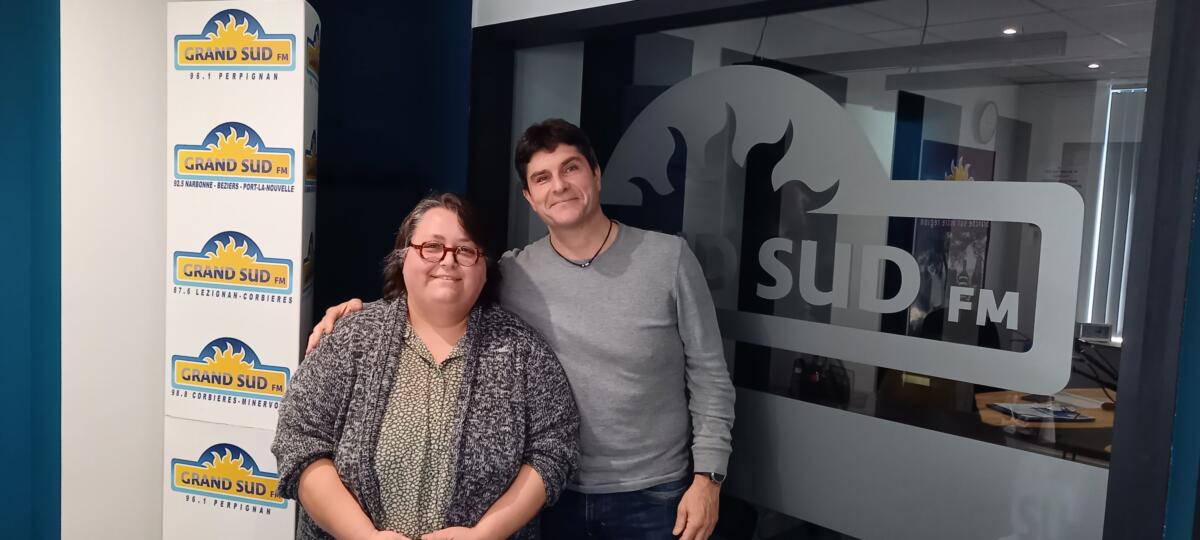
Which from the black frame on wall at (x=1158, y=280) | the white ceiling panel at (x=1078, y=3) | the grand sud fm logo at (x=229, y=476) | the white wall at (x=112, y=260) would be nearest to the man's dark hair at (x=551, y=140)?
the white ceiling panel at (x=1078, y=3)

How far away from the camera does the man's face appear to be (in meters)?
1.89

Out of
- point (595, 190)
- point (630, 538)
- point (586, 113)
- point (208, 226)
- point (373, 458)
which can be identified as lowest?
point (630, 538)

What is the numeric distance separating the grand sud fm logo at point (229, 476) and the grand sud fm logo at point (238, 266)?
518 mm

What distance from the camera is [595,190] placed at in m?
1.94

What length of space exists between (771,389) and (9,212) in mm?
2564

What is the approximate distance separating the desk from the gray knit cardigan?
0.93 metres

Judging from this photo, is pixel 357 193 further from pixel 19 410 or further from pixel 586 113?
pixel 19 410

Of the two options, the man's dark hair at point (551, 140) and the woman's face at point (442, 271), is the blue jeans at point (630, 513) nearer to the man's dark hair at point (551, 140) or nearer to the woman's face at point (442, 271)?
the woman's face at point (442, 271)

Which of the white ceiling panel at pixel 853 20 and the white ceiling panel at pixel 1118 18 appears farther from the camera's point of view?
the white ceiling panel at pixel 853 20

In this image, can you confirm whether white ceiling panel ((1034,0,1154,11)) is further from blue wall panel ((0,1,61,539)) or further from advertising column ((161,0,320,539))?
blue wall panel ((0,1,61,539))

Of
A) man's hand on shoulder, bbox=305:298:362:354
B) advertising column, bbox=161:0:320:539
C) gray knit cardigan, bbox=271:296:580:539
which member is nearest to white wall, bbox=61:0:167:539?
advertising column, bbox=161:0:320:539

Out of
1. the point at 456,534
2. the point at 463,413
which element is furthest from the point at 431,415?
the point at 456,534

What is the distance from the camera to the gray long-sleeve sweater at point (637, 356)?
6.26ft

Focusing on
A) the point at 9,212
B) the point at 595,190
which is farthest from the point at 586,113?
the point at 9,212
